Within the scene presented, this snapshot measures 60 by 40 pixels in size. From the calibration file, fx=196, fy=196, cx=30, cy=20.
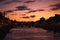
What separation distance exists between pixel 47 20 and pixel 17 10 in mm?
430

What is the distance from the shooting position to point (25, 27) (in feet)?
8.55

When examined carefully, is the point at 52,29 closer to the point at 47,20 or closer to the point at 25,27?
the point at 47,20

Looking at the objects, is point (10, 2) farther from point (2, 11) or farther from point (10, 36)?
point (10, 36)

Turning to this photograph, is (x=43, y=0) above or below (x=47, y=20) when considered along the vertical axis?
above

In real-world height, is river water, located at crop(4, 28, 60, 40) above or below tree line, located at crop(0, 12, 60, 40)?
below

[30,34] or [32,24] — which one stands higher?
[32,24]

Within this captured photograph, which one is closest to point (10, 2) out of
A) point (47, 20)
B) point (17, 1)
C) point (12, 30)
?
point (17, 1)

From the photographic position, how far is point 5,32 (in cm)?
265

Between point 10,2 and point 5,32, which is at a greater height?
point 10,2

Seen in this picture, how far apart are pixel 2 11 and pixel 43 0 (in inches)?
22.9

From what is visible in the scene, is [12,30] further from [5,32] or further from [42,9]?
[42,9]

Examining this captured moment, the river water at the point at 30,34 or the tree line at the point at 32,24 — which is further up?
the tree line at the point at 32,24

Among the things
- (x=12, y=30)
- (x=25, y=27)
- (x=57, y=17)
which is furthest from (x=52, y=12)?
(x=12, y=30)

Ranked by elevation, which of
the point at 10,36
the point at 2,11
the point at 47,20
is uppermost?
the point at 2,11
